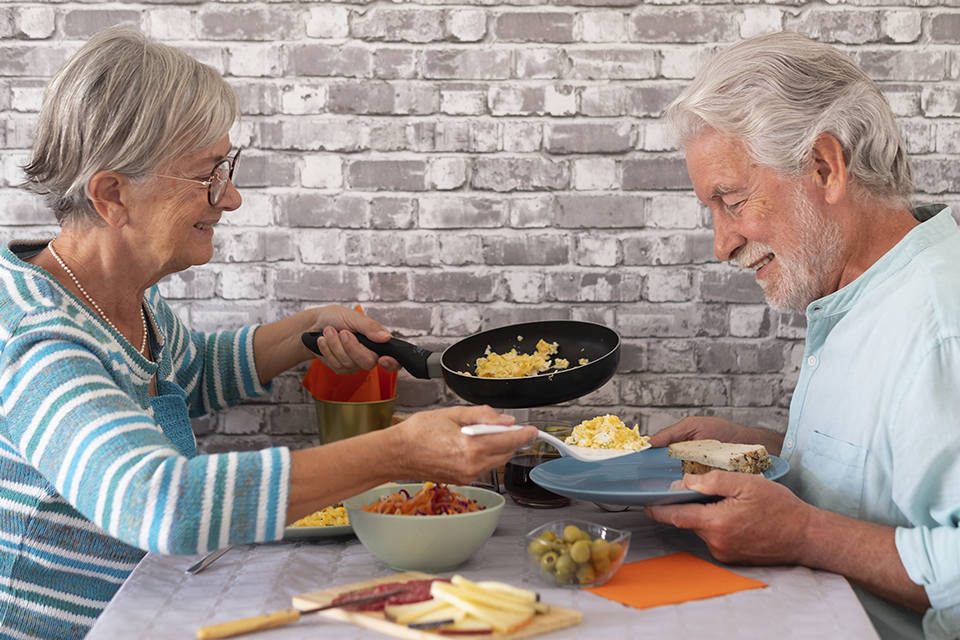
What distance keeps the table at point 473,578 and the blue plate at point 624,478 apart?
120 millimetres

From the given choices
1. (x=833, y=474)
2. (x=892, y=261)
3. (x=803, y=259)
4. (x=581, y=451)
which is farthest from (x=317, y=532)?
(x=892, y=261)

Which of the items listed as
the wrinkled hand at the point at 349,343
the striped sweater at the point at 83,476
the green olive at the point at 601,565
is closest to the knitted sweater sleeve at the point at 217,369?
the wrinkled hand at the point at 349,343

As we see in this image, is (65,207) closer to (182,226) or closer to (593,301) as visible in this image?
(182,226)

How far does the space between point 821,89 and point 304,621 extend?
142 centimetres

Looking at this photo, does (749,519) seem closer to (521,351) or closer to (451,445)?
(451,445)

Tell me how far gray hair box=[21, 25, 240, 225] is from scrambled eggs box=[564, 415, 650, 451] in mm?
1046

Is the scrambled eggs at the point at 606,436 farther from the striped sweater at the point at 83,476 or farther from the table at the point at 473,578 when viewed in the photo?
the striped sweater at the point at 83,476

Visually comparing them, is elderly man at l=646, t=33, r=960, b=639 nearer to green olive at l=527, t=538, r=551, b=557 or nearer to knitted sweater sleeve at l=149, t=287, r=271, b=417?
green olive at l=527, t=538, r=551, b=557

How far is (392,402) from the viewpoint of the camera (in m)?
2.20

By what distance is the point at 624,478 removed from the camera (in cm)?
175

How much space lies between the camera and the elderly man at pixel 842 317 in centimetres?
140

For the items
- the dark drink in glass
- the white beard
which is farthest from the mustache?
the dark drink in glass

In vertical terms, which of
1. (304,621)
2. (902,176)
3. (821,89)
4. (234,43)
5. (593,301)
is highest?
(234,43)

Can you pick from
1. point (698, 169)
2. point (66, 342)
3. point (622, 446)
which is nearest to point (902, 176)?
point (698, 169)
